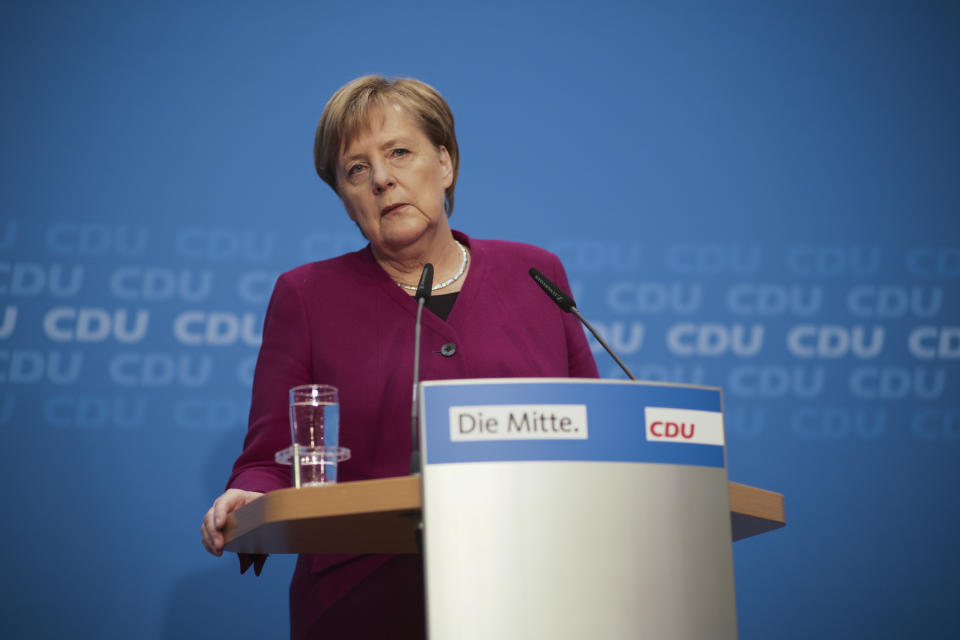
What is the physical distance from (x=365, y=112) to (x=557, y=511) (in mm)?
1148

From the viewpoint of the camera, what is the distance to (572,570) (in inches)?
42.9

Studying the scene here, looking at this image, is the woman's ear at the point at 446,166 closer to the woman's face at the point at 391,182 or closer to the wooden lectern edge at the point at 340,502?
the woman's face at the point at 391,182

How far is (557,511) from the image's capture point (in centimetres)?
110

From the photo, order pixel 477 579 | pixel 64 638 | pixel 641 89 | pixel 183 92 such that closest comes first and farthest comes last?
pixel 477 579 → pixel 64 638 → pixel 183 92 → pixel 641 89

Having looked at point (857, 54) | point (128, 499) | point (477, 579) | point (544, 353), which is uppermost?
point (857, 54)

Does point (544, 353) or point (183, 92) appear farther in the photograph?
point (183, 92)

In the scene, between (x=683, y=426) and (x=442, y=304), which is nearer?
(x=683, y=426)

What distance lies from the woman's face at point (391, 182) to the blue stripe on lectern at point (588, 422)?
2.83 ft

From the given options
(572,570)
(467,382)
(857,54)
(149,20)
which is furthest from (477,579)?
(857,54)

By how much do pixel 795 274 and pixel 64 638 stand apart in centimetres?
260

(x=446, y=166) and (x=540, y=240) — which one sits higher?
(x=540, y=240)

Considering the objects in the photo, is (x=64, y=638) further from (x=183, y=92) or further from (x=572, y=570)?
(x=572, y=570)

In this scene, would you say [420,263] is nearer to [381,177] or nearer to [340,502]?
[381,177]

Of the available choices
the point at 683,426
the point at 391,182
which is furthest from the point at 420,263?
the point at 683,426
